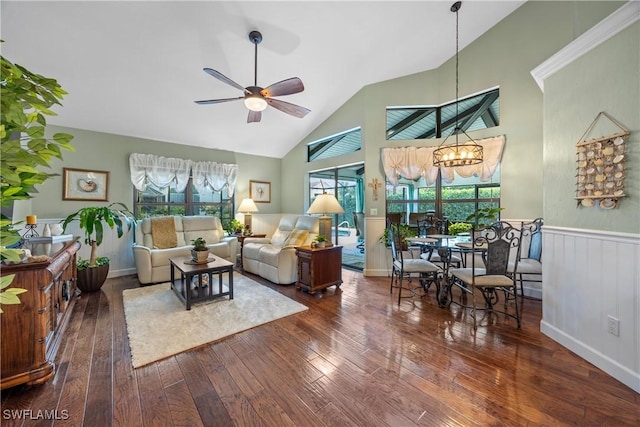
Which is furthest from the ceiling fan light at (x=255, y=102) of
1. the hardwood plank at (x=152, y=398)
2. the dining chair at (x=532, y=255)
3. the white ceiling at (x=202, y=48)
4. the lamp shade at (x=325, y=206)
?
the dining chair at (x=532, y=255)

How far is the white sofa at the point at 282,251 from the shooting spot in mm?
3934

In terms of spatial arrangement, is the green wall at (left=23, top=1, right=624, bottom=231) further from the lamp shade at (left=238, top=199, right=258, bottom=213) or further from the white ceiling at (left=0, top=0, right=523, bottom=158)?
the lamp shade at (left=238, top=199, right=258, bottom=213)

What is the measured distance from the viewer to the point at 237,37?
323cm

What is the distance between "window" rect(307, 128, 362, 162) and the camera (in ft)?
16.5

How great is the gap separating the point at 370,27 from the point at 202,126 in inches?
129

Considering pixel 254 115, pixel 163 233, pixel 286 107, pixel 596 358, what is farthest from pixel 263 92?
pixel 596 358

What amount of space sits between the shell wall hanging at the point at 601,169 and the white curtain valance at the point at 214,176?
5.43m

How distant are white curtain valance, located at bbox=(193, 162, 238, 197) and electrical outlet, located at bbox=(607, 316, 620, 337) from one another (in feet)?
18.9

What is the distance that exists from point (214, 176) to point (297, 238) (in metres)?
2.55

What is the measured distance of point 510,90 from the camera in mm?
3715

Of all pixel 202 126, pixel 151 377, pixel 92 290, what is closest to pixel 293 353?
pixel 151 377

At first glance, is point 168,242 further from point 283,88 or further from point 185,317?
point 283,88

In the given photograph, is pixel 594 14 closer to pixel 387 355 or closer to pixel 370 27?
pixel 370 27

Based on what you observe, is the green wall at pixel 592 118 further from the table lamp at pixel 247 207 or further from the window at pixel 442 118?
the table lamp at pixel 247 207
